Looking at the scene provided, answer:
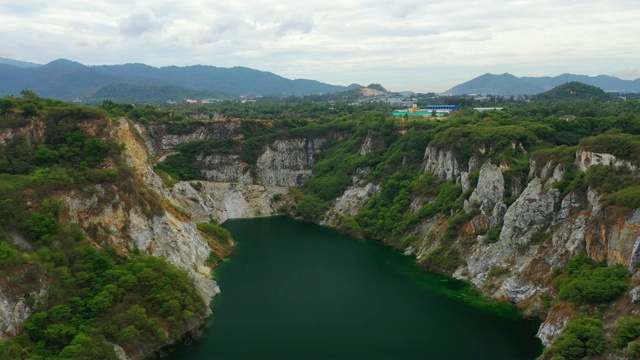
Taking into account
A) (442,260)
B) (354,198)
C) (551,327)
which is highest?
(354,198)

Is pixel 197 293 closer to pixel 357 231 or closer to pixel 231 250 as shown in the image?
pixel 231 250

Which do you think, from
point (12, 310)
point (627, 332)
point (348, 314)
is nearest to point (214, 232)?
point (348, 314)

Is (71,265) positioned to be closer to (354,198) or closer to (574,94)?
(354,198)

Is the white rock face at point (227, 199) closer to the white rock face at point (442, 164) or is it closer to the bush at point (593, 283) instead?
the white rock face at point (442, 164)

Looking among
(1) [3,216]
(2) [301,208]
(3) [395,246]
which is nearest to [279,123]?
(2) [301,208]

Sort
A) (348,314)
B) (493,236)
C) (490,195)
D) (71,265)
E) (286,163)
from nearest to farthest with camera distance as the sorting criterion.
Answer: (71,265) → (348,314) → (493,236) → (490,195) → (286,163)

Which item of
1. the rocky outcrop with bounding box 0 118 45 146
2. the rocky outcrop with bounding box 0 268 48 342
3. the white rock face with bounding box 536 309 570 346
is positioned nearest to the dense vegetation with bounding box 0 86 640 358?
the rocky outcrop with bounding box 0 118 45 146
